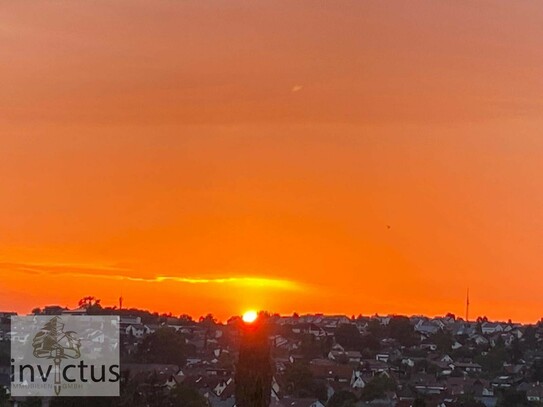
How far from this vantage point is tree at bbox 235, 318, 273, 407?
44.3 ft

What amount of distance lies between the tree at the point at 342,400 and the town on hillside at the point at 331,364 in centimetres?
11

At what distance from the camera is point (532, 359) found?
Result: 75.2 meters

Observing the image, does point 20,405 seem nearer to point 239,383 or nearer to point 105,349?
Answer: point 105,349

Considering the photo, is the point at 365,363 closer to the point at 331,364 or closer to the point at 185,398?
the point at 331,364

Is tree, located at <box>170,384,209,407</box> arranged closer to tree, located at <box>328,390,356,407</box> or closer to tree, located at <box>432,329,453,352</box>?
tree, located at <box>328,390,356,407</box>

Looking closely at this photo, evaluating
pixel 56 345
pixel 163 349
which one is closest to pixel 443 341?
pixel 163 349

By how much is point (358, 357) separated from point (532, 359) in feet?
40.8

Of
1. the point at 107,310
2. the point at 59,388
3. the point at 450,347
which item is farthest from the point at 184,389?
the point at 450,347

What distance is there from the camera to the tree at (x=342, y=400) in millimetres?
46500

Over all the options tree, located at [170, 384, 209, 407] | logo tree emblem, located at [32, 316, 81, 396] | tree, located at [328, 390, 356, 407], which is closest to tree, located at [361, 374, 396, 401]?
tree, located at [328, 390, 356, 407]

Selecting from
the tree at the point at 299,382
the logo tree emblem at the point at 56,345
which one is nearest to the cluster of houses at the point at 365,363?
the tree at the point at 299,382

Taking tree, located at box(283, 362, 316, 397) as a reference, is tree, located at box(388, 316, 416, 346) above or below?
above

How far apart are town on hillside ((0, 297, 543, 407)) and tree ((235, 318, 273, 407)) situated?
0.91ft

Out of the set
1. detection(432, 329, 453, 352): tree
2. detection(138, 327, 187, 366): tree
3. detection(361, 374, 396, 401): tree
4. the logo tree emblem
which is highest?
detection(432, 329, 453, 352): tree
